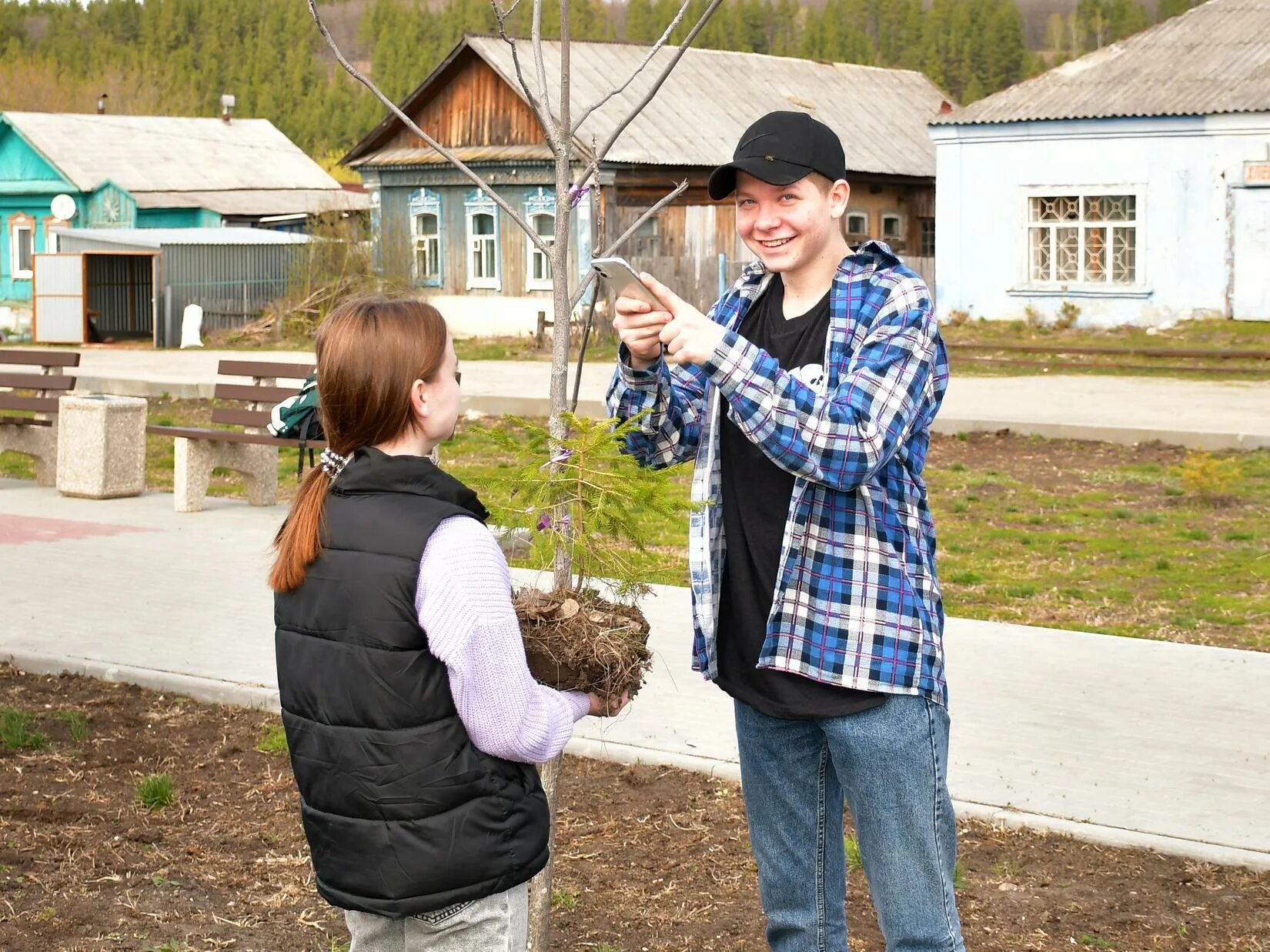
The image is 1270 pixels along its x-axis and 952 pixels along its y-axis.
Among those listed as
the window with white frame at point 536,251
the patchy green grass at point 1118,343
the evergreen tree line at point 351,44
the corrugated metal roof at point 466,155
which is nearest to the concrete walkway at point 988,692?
the patchy green grass at point 1118,343

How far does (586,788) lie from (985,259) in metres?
24.1

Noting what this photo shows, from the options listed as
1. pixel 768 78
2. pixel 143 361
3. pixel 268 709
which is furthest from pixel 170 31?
pixel 268 709

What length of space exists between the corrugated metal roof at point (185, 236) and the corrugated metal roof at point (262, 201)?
2379mm

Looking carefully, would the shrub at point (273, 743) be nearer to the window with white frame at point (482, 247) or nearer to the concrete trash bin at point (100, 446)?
the concrete trash bin at point (100, 446)

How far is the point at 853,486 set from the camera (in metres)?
2.78

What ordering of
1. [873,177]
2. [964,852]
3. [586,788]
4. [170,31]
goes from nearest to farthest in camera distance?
[964,852] → [586,788] → [873,177] → [170,31]

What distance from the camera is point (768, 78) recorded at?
37.0 metres

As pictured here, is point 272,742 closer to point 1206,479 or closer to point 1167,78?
point 1206,479

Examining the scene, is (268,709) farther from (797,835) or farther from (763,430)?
(763,430)

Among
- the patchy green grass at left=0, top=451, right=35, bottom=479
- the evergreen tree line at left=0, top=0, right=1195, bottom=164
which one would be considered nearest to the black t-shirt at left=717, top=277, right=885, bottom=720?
the patchy green grass at left=0, top=451, right=35, bottom=479

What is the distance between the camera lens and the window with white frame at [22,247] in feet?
122

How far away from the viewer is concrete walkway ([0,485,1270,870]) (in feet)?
16.3

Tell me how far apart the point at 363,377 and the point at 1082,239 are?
2614 cm

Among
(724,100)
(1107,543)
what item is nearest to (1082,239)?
(724,100)
